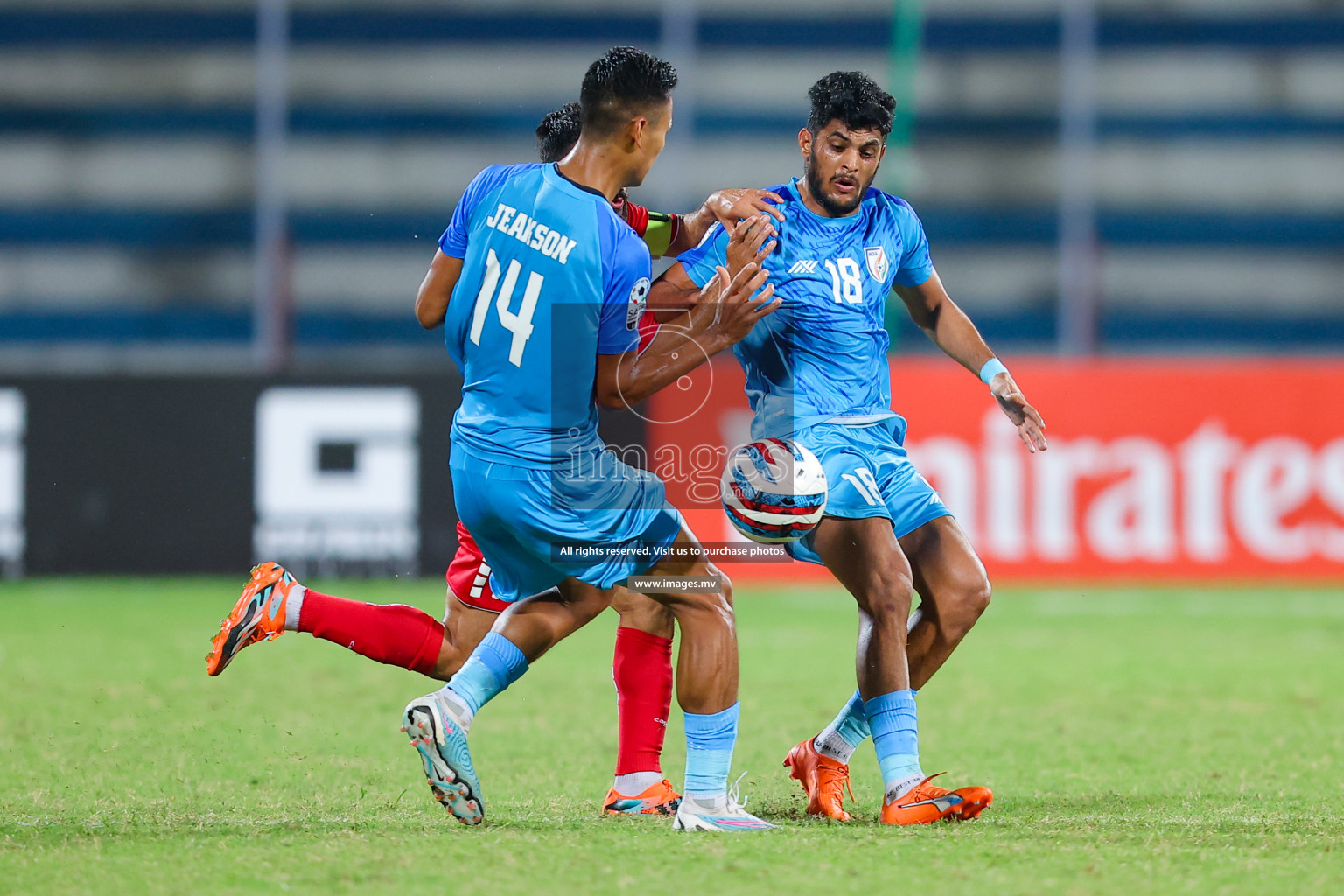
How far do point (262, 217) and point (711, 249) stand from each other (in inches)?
457

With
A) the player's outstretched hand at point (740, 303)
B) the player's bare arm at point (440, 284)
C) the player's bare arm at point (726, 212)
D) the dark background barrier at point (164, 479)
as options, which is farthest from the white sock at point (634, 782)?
the dark background barrier at point (164, 479)

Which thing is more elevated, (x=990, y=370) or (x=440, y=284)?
(x=440, y=284)

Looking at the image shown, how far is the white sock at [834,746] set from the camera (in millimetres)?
4895

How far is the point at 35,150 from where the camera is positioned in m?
20.4

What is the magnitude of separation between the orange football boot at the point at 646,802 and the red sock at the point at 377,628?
0.80 metres

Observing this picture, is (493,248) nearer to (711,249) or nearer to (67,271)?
(711,249)

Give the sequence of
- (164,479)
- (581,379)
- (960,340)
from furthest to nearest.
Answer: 1. (164,479)
2. (960,340)
3. (581,379)

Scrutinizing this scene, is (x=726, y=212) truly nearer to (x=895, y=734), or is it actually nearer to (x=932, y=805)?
(x=895, y=734)

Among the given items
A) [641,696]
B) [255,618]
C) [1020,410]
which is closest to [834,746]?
[641,696]

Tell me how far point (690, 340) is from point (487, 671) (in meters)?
1.19

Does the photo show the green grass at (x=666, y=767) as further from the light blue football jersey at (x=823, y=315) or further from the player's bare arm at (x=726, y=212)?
the player's bare arm at (x=726, y=212)

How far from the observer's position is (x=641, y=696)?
15.8 feet

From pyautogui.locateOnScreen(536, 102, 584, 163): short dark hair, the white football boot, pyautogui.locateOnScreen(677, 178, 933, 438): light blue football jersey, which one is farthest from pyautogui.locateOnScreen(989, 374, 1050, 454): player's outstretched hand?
pyautogui.locateOnScreen(536, 102, 584, 163): short dark hair

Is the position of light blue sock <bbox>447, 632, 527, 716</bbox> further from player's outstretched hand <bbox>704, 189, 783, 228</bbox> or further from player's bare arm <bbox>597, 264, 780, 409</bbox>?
player's outstretched hand <bbox>704, 189, 783, 228</bbox>
